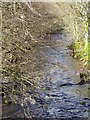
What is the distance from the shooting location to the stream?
756 centimetres

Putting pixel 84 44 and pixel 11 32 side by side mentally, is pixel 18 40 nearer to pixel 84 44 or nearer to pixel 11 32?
pixel 11 32

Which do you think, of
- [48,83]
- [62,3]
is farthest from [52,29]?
[48,83]

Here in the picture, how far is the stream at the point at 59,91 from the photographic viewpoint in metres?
7.56

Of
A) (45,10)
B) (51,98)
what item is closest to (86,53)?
(51,98)

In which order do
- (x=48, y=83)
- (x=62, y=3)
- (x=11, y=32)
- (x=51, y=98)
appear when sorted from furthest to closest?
(x=62, y=3), (x=48, y=83), (x=51, y=98), (x=11, y=32)

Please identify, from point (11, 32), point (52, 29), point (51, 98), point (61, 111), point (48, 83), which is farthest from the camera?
point (52, 29)

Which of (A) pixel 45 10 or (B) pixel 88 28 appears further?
(A) pixel 45 10

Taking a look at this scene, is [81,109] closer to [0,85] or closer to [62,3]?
[0,85]

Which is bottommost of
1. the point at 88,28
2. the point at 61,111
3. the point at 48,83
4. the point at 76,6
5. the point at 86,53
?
the point at 61,111

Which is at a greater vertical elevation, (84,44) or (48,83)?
(84,44)

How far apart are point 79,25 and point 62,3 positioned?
1.68 m

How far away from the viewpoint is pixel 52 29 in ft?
50.5

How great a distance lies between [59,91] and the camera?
29.0 feet

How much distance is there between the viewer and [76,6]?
38.5ft
